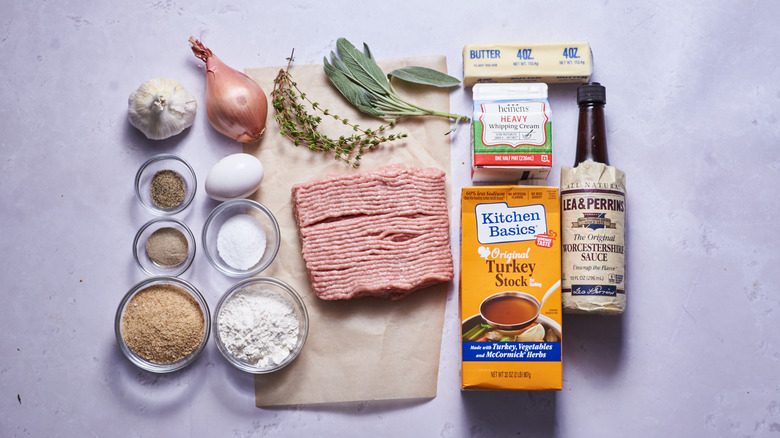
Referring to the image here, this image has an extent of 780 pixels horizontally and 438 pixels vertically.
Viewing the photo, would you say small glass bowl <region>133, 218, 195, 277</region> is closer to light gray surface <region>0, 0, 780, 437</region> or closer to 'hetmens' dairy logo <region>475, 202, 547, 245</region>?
light gray surface <region>0, 0, 780, 437</region>

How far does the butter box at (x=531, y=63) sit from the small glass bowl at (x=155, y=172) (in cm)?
81

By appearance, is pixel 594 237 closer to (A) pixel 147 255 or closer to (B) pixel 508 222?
(B) pixel 508 222

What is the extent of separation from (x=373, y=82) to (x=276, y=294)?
25.1 inches

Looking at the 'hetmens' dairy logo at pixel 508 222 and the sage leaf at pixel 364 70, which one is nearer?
the 'hetmens' dairy logo at pixel 508 222

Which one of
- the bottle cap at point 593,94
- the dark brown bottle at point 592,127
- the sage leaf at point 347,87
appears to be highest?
the sage leaf at point 347,87

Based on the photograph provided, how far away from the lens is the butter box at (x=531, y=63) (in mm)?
1464

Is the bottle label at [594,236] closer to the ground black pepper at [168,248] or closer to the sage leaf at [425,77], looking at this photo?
the sage leaf at [425,77]

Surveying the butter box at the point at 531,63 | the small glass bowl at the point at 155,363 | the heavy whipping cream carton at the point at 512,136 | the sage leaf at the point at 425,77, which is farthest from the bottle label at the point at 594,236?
the small glass bowl at the point at 155,363

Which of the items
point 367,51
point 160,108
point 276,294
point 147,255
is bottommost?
point 276,294

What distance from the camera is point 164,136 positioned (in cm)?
148

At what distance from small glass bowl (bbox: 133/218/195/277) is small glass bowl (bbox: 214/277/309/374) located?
16cm

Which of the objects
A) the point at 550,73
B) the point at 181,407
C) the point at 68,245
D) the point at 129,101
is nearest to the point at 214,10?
the point at 129,101

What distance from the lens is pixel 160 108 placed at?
4.69 ft

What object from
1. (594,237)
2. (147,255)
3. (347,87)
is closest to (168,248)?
(147,255)
